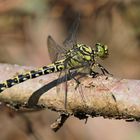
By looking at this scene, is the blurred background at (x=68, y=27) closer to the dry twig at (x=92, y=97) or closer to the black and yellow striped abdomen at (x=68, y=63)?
the black and yellow striped abdomen at (x=68, y=63)

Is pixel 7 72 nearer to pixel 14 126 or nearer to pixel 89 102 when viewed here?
pixel 89 102

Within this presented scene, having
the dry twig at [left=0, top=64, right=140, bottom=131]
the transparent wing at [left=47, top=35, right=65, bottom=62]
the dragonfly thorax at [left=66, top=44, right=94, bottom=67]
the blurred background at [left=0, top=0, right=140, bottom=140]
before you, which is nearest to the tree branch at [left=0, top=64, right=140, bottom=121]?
the dry twig at [left=0, top=64, right=140, bottom=131]

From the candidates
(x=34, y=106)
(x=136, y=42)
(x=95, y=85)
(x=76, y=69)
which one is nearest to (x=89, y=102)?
(x=95, y=85)

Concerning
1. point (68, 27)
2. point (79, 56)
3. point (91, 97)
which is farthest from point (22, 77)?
point (68, 27)

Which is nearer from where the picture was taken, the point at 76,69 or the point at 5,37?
the point at 76,69

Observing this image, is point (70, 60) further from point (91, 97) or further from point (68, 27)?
point (68, 27)

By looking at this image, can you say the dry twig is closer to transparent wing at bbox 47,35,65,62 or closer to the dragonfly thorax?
the dragonfly thorax

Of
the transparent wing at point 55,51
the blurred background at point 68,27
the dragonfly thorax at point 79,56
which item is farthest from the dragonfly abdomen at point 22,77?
the blurred background at point 68,27
